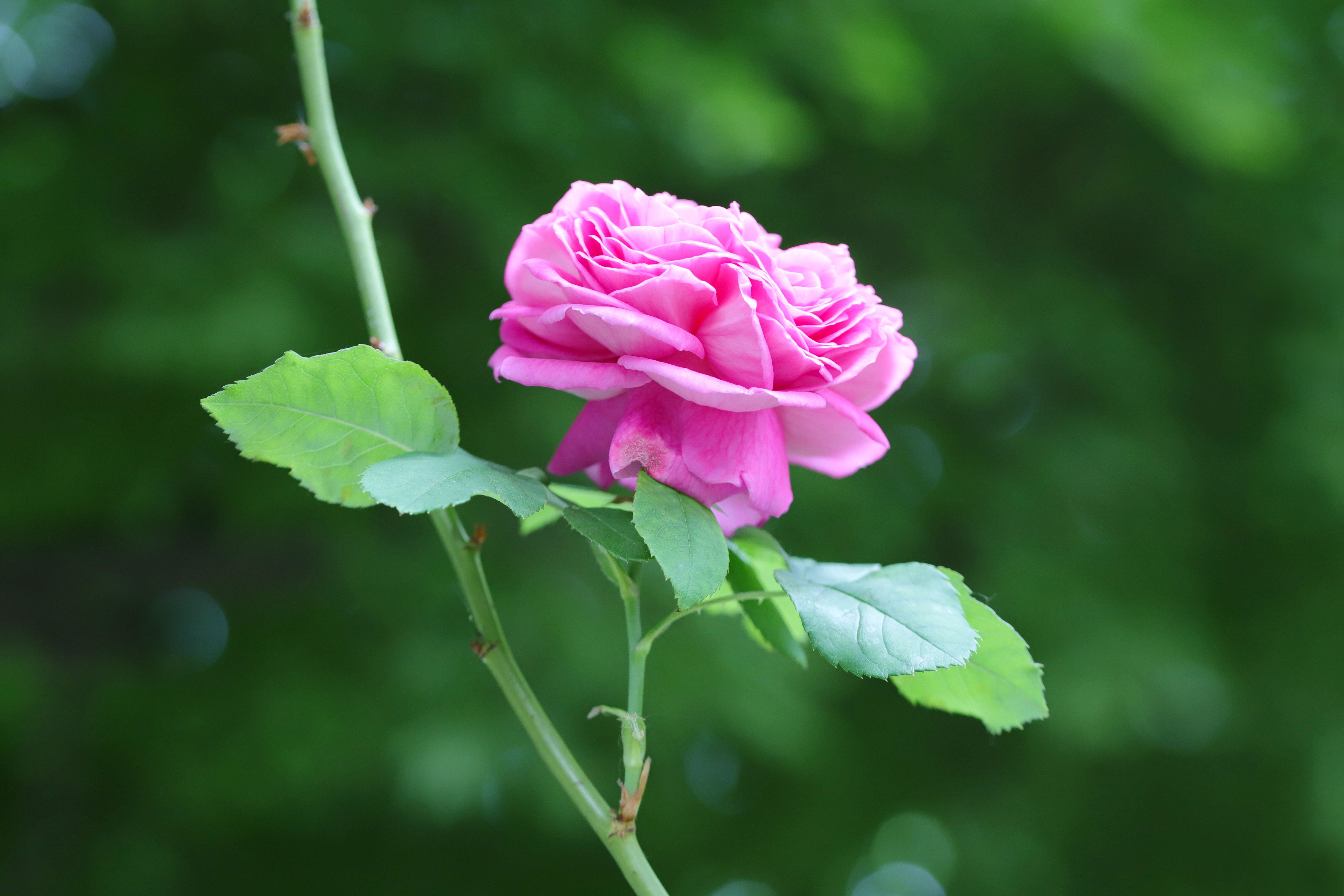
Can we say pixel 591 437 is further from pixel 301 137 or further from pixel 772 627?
pixel 301 137

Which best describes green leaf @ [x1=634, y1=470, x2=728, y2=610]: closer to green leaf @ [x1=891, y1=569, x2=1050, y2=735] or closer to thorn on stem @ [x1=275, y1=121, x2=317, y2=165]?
green leaf @ [x1=891, y1=569, x2=1050, y2=735]

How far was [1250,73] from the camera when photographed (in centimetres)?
206

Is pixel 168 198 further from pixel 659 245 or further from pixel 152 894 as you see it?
pixel 659 245

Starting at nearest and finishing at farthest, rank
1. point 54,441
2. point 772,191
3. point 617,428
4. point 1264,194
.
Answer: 1. point 617,428
2. point 54,441
3. point 772,191
4. point 1264,194

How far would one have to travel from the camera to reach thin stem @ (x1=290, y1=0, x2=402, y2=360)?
0.43m

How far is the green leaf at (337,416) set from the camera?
36 cm

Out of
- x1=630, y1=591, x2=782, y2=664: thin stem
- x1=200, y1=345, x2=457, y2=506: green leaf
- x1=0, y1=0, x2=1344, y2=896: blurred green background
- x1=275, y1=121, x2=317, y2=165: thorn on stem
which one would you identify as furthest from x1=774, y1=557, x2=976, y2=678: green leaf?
x1=0, y1=0, x2=1344, y2=896: blurred green background

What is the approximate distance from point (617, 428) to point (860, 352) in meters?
0.09

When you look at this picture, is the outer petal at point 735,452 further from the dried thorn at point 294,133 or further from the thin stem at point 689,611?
the dried thorn at point 294,133

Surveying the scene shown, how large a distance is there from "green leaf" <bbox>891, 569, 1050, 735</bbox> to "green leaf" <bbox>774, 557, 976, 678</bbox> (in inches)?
0.9

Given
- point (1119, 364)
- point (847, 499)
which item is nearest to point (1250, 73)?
point (1119, 364)

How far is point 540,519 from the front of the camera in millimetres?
462

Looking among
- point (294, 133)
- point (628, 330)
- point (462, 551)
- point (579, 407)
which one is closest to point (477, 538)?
point (462, 551)

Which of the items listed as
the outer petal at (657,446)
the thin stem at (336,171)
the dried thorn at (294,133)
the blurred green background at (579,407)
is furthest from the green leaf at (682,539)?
the blurred green background at (579,407)
